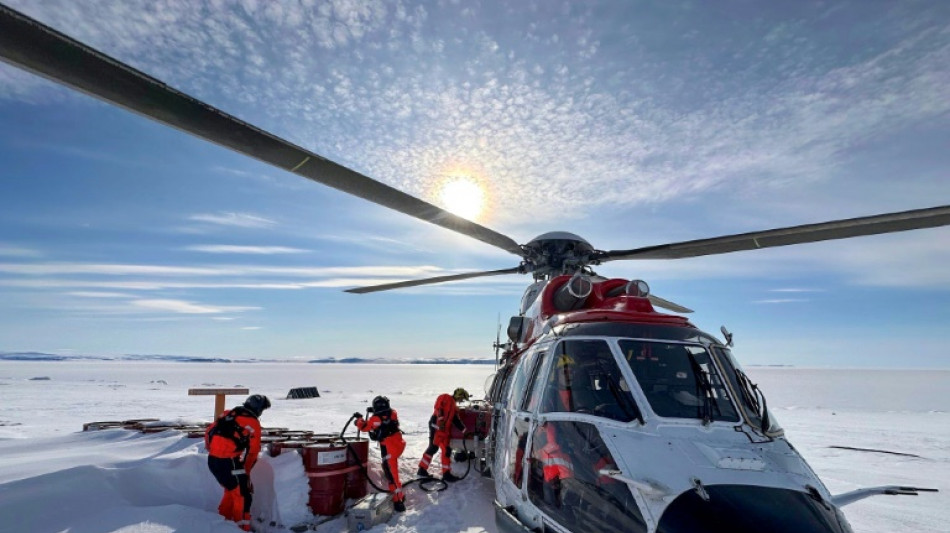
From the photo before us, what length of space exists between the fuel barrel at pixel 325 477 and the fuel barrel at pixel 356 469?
0.26m

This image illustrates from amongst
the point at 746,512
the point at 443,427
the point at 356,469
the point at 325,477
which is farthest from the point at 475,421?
the point at 746,512

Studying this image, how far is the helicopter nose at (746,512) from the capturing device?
277cm

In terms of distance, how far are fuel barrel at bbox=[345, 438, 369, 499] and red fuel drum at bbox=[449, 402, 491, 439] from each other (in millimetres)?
1742

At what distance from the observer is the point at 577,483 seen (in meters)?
3.61

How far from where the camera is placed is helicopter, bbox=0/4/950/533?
298 centimetres

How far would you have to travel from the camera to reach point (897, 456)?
Answer: 1133 centimetres

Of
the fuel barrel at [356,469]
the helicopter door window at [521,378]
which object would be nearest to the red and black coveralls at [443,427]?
the fuel barrel at [356,469]

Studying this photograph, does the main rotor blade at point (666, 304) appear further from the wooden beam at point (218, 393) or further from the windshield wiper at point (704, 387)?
the wooden beam at point (218, 393)

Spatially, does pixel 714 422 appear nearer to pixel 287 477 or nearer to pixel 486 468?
pixel 486 468

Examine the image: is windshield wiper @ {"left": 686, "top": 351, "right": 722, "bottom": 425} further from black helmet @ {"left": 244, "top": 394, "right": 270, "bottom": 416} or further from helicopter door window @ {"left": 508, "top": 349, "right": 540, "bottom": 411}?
black helmet @ {"left": 244, "top": 394, "right": 270, "bottom": 416}

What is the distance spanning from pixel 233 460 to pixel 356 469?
1.88m

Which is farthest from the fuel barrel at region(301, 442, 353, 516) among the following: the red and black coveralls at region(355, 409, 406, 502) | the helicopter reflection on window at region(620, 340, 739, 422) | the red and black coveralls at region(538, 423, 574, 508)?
the helicopter reflection on window at region(620, 340, 739, 422)

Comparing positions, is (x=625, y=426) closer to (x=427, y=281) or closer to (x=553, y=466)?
(x=553, y=466)

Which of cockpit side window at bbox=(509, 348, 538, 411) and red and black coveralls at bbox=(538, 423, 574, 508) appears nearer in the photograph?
red and black coveralls at bbox=(538, 423, 574, 508)
